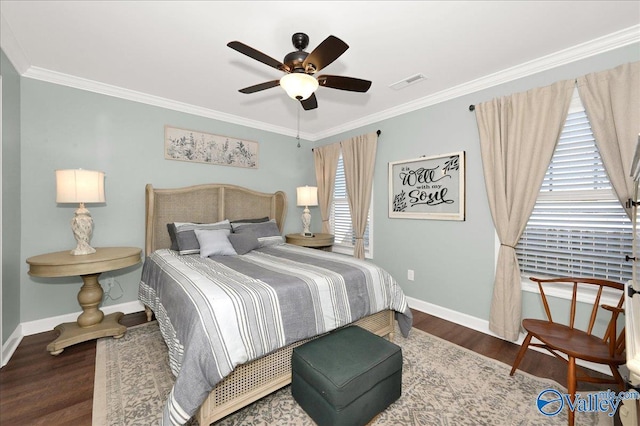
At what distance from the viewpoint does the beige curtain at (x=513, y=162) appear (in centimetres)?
226

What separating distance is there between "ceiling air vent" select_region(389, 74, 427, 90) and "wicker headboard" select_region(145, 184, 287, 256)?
224 centimetres

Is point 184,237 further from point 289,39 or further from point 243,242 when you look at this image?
point 289,39

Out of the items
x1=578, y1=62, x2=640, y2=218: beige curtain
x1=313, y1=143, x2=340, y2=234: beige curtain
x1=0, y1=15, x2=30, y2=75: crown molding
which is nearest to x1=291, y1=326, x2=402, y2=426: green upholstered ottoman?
x1=578, y1=62, x2=640, y2=218: beige curtain

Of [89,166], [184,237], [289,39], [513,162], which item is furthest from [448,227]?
[89,166]

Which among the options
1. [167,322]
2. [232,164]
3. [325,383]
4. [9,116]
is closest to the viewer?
[325,383]

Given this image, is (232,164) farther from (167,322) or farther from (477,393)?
(477,393)

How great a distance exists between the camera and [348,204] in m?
4.20

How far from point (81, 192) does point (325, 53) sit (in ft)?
7.88

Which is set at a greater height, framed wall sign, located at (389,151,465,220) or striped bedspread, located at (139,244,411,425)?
framed wall sign, located at (389,151,465,220)

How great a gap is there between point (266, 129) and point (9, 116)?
270cm

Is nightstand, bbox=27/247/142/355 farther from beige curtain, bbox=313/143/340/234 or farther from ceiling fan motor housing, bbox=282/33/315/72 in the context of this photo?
beige curtain, bbox=313/143/340/234

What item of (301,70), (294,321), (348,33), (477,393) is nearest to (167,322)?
(294,321)

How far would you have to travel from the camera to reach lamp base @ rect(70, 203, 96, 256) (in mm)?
2445

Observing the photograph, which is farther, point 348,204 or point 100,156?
point 348,204
